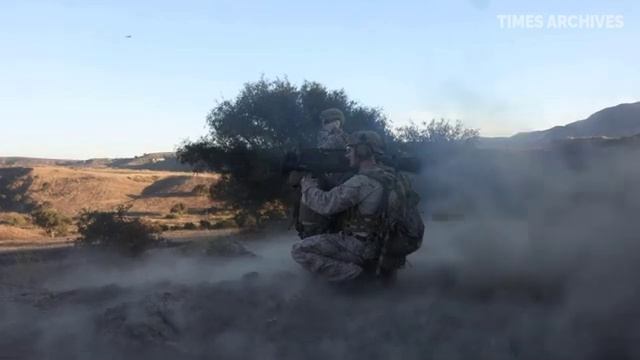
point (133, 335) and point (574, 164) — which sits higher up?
point (574, 164)

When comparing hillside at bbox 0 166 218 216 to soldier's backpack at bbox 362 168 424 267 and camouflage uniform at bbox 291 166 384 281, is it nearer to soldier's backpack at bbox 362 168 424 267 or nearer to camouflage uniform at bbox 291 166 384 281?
camouflage uniform at bbox 291 166 384 281

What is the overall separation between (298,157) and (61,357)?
3113 mm

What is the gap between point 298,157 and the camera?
7707 millimetres

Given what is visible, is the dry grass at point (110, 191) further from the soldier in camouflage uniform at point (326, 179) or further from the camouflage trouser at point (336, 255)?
the camouflage trouser at point (336, 255)

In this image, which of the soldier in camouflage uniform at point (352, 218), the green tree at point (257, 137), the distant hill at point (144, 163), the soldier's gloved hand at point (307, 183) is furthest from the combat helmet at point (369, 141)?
the distant hill at point (144, 163)

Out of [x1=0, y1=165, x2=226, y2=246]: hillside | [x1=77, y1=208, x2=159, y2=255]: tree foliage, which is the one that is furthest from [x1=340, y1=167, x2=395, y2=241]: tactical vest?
[x1=0, y1=165, x2=226, y2=246]: hillside

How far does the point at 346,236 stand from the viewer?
7320 mm

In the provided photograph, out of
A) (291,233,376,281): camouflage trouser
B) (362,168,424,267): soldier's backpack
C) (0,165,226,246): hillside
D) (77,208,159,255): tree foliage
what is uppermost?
(362,168,424,267): soldier's backpack

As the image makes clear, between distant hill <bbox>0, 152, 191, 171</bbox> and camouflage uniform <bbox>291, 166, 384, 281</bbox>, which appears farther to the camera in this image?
distant hill <bbox>0, 152, 191, 171</bbox>

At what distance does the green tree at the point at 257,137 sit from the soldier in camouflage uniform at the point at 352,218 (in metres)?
9.42

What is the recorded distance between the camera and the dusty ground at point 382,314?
5.46 m

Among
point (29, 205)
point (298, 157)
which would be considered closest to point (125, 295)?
point (298, 157)

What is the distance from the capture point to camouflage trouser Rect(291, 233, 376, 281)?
7.19 meters

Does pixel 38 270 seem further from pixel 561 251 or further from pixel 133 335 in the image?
pixel 561 251
